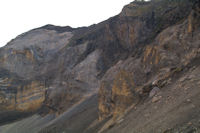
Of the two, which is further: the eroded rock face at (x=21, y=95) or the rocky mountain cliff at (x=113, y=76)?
the eroded rock face at (x=21, y=95)

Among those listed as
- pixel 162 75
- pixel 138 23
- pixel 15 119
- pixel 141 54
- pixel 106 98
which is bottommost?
pixel 15 119

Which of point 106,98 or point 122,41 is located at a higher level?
point 122,41

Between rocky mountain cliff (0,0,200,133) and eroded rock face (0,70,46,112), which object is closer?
rocky mountain cliff (0,0,200,133)

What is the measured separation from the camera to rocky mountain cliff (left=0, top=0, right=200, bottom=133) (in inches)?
332

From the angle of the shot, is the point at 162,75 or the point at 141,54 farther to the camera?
the point at 141,54

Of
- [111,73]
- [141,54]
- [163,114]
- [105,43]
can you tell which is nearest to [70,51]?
[105,43]

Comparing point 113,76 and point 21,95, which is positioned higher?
point 113,76

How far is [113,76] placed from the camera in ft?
56.6

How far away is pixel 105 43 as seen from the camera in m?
33.4

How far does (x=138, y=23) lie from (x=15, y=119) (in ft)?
88.0

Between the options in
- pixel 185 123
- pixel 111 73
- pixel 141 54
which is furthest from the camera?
pixel 111 73

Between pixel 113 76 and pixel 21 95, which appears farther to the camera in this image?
pixel 21 95

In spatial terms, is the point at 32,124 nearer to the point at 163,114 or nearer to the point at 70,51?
the point at 70,51

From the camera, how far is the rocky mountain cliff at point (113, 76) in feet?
27.7
